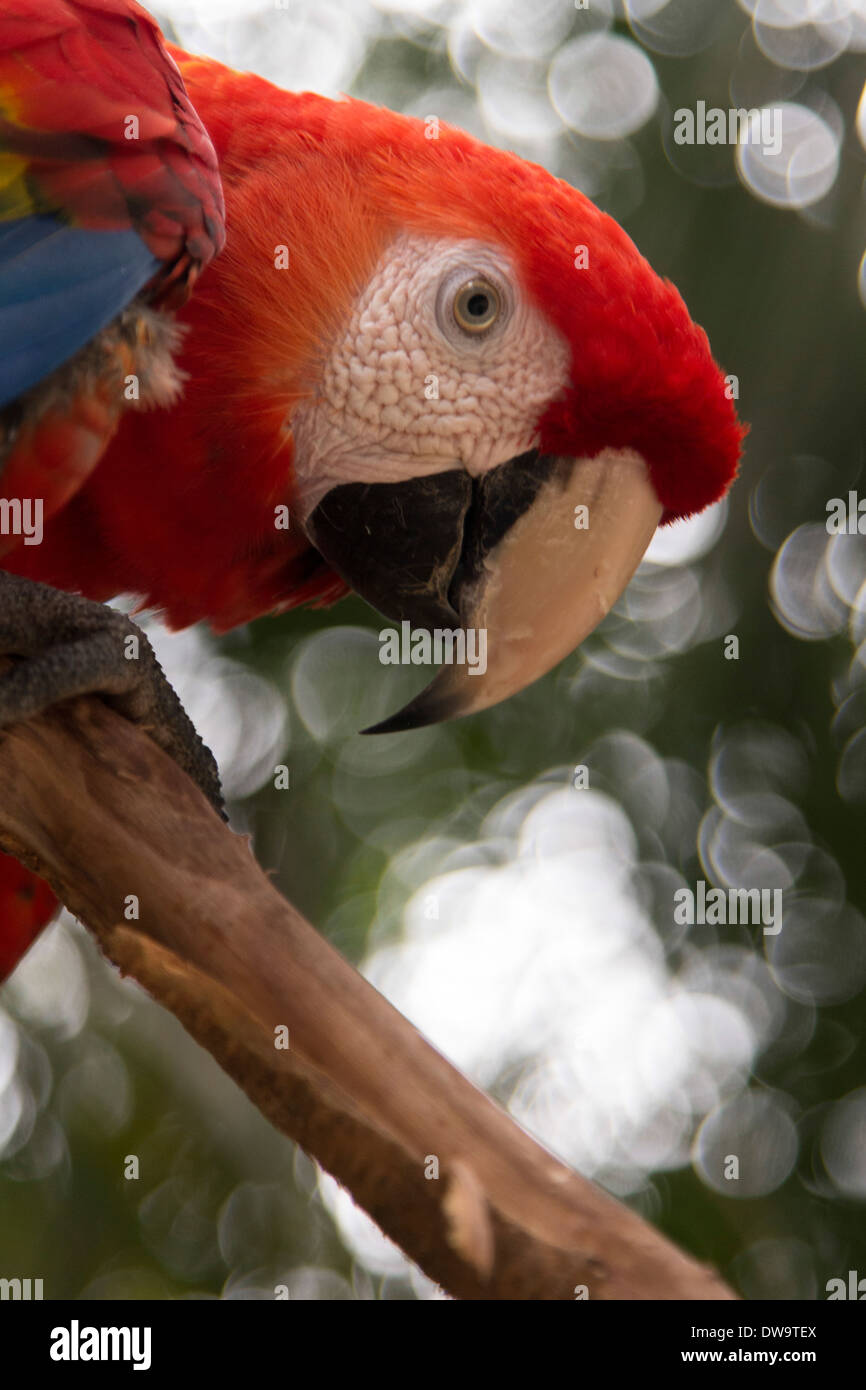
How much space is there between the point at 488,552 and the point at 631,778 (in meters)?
1.40

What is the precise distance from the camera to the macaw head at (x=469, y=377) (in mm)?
1465

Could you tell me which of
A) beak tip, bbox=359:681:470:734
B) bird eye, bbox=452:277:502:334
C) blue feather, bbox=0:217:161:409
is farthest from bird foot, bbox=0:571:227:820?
bird eye, bbox=452:277:502:334

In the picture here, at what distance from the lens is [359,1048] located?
1.07m

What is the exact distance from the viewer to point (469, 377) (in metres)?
1.50

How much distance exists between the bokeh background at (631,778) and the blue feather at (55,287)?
1.49 meters

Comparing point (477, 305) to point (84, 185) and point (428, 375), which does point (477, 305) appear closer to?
point (428, 375)

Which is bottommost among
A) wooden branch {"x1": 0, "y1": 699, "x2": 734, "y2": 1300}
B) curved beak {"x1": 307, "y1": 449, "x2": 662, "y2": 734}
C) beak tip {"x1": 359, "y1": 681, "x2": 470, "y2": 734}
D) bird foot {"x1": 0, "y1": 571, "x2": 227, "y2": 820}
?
wooden branch {"x1": 0, "y1": 699, "x2": 734, "y2": 1300}

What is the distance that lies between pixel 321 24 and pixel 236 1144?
8.16 ft

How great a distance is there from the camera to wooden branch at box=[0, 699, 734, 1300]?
0.94 meters

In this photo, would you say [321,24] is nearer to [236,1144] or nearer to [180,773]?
[180,773]

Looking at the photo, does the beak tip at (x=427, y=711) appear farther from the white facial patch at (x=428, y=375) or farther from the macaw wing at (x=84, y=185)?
the macaw wing at (x=84, y=185)

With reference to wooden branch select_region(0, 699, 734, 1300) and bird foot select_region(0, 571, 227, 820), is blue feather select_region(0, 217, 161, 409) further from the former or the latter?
wooden branch select_region(0, 699, 734, 1300)

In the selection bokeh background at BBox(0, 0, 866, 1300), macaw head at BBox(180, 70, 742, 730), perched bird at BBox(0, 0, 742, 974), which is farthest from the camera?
bokeh background at BBox(0, 0, 866, 1300)

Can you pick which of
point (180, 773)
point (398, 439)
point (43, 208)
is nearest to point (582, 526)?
point (398, 439)
